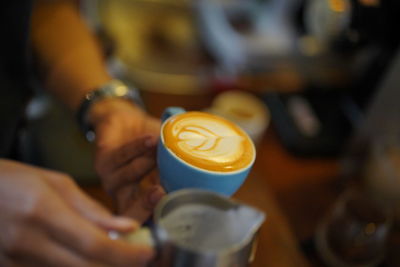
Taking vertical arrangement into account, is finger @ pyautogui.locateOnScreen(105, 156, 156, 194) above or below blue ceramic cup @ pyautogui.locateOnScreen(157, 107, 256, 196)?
below

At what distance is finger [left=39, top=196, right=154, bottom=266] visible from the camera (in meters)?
0.42

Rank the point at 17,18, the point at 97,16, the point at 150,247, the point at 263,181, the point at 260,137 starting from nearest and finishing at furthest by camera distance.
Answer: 1. the point at 150,247
2. the point at 17,18
3. the point at 263,181
4. the point at 260,137
5. the point at 97,16

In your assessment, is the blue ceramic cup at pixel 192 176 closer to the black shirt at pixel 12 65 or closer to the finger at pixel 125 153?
the finger at pixel 125 153

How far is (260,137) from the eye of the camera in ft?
3.33

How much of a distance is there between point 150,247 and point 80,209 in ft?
0.31

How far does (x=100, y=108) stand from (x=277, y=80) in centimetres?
63

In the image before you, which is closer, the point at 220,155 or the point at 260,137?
the point at 220,155

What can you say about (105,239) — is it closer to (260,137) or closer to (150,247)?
(150,247)

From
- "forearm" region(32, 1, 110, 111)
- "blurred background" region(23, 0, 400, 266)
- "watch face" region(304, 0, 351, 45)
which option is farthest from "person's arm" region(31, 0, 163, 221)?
"watch face" region(304, 0, 351, 45)

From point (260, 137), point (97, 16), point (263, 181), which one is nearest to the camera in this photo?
point (263, 181)

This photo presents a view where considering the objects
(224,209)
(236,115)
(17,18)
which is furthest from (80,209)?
(236,115)

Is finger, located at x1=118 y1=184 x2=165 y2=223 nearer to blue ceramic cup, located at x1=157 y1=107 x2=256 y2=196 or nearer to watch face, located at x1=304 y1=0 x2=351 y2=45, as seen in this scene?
blue ceramic cup, located at x1=157 y1=107 x2=256 y2=196

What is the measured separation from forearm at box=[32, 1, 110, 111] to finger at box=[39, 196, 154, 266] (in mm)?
475

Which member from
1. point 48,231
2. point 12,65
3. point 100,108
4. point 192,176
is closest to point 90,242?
point 48,231
